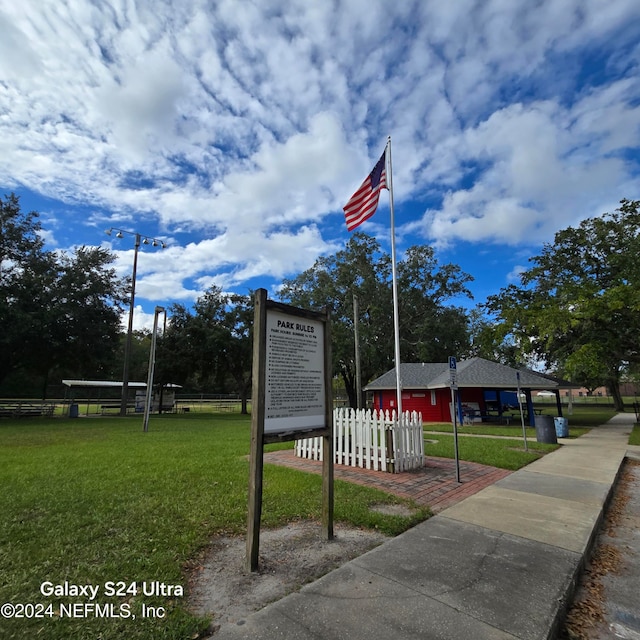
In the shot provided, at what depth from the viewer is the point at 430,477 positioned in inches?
277

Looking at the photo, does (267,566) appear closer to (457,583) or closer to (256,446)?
(256,446)

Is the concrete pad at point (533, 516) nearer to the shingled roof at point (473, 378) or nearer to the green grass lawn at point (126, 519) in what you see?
the green grass lawn at point (126, 519)

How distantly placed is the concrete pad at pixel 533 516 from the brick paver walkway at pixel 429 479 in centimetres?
32

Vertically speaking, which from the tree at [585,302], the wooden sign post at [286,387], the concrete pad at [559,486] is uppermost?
the tree at [585,302]

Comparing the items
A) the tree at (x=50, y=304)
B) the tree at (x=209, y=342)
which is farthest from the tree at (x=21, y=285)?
the tree at (x=209, y=342)

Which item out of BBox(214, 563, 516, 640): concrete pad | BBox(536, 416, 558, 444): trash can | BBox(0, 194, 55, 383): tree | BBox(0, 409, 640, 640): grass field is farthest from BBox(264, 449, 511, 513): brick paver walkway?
BBox(0, 194, 55, 383): tree

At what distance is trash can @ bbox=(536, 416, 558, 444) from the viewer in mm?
A: 12180

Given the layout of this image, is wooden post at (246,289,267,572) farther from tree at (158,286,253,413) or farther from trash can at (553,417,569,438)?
tree at (158,286,253,413)

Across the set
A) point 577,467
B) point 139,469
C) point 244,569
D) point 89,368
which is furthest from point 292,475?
point 89,368

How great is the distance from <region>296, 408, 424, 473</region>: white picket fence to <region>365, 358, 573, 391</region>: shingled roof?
39.3ft

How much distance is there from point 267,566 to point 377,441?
4.67 meters

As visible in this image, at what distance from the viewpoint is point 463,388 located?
22.5 metres

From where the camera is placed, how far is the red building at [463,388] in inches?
776

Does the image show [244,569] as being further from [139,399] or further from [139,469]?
[139,399]
